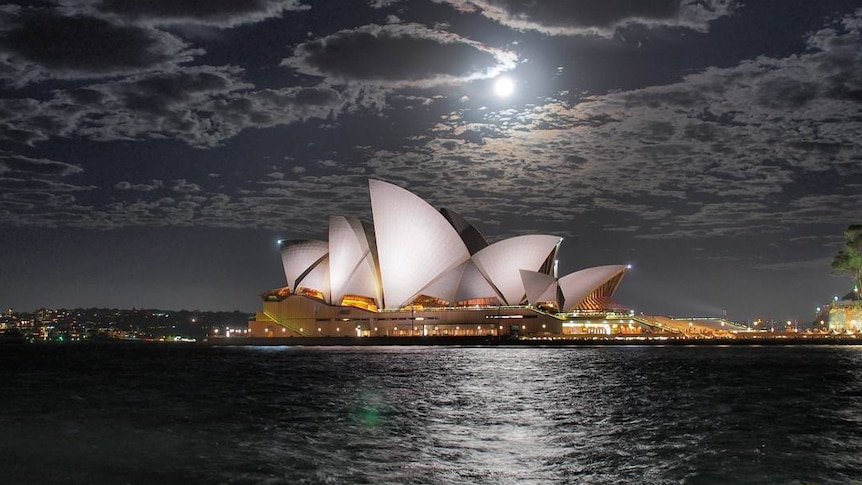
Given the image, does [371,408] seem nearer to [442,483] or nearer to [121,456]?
[121,456]

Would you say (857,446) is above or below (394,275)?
below

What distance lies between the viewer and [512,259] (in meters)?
102

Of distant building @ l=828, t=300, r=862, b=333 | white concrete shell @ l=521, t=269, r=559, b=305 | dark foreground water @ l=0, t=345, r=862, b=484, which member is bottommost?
dark foreground water @ l=0, t=345, r=862, b=484

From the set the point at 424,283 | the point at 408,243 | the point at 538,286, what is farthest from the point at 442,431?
the point at 538,286

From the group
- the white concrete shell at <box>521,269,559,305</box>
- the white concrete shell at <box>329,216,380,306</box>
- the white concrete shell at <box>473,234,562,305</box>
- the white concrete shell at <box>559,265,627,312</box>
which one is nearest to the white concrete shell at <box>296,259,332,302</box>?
the white concrete shell at <box>329,216,380,306</box>

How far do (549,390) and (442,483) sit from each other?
67.1 feet

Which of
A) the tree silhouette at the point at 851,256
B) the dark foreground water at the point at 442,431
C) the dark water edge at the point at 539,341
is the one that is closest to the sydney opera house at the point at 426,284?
the dark water edge at the point at 539,341

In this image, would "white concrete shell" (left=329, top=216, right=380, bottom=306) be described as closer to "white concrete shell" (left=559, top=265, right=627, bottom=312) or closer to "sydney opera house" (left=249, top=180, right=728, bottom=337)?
"sydney opera house" (left=249, top=180, right=728, bottom=337)

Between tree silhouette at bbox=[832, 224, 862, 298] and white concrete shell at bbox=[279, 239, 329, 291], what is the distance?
2742 inches

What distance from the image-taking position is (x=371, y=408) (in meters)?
28.4

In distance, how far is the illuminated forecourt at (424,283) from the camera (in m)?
93.3

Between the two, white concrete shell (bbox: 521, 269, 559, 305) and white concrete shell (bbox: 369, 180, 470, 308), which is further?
white concrete shell (bbox: 521, 269, 559, 305)

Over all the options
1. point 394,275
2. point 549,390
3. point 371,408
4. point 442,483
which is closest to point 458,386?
point 549,390

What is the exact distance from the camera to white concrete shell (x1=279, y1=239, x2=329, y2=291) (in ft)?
356
